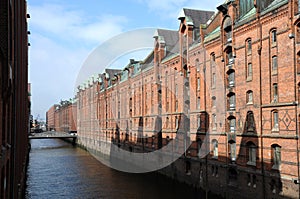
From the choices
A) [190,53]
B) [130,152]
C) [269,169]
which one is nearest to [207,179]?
[269,169]

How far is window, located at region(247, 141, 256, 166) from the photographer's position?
23.9 metres

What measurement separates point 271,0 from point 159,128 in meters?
21.6

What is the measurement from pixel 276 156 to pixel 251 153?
98.8 inches

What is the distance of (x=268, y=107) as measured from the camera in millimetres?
22531

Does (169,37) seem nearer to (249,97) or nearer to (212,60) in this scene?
(212,60)

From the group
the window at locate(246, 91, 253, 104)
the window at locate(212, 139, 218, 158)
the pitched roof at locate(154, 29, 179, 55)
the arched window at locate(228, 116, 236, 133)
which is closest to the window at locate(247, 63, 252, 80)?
the window at locate(246, 91, 253, 104)

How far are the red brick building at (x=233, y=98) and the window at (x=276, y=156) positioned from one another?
2cm

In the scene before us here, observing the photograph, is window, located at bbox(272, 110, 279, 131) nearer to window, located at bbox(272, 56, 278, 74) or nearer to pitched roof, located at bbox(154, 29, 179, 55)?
window, located at bbox(272, 56, 278, 74)

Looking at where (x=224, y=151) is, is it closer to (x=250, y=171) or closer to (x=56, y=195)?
(x=250, y=171)

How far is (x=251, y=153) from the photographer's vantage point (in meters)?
24.3

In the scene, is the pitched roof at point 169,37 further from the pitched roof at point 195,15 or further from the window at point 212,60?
the window at point 212,60

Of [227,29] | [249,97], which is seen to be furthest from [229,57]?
[249,97]

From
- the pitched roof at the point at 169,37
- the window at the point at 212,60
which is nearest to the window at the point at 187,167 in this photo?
the window at the point at 212,60

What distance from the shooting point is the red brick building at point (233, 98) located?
69.1 ft
